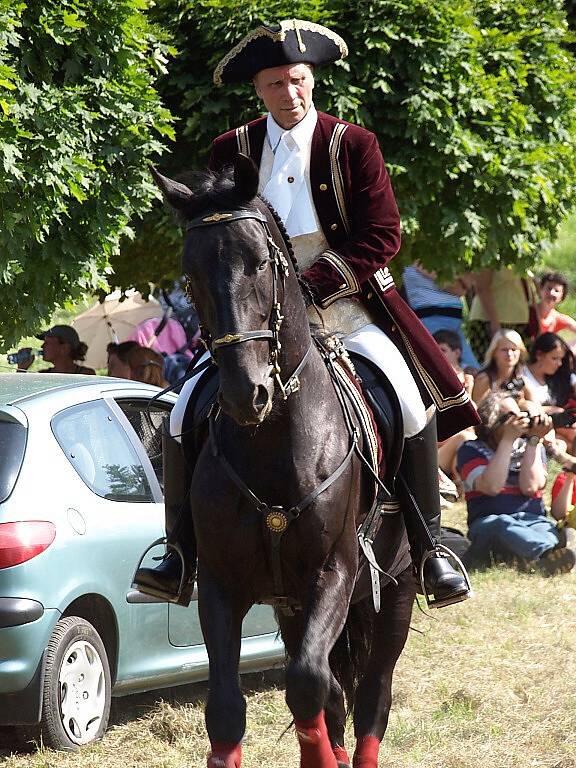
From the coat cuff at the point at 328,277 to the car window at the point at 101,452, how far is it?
6.48ft

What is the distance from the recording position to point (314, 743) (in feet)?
15.5

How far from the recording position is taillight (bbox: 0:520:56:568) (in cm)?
616

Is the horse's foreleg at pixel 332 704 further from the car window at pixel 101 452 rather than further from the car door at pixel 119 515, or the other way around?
the car window at pixel 101 452

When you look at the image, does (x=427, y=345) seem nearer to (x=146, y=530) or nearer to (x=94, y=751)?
(x=146, y=530)

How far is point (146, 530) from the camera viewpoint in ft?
23.5

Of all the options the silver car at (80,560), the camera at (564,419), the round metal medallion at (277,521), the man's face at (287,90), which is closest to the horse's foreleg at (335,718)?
the silver car at (80,560)

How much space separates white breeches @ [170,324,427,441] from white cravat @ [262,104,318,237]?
531 millimetres

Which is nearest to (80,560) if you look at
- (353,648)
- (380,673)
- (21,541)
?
(21,541)

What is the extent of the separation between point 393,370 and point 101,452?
6.86 ft

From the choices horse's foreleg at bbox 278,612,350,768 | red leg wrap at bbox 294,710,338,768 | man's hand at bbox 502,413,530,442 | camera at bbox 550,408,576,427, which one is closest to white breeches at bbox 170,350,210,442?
horse's foreleg at bbox 278,612,350,768

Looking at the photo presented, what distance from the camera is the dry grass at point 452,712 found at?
6559 millimetres

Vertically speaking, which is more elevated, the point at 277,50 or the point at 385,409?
the point at 277,50

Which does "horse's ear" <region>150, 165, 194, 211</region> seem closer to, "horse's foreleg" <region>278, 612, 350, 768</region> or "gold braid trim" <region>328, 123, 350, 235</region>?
"gold braid trim" <region>328, 123, 350, 235</region>

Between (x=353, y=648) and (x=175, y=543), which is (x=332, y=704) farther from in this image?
(x=175, y=543)
